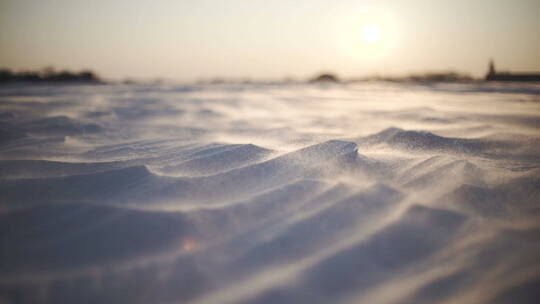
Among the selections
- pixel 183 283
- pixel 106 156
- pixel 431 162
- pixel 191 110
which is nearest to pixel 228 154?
pixel 106 156

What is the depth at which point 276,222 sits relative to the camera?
0.72 m

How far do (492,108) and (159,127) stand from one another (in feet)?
7.95

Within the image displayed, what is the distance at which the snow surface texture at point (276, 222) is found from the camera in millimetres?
551

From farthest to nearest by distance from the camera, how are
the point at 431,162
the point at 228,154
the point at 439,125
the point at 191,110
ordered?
1. the point at 191,110
2. the point at 439,125
3. the point at 228,154
4. the point at 431,162

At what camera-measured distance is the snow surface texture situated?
0.55 m

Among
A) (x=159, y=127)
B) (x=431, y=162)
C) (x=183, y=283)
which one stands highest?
(x=159, y=127)

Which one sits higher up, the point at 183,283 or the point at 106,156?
the point at 106,156

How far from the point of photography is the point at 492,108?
207 centimetres

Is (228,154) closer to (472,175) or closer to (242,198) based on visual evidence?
(242,198)

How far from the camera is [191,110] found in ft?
8.78

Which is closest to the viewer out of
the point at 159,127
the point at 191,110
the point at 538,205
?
the point at 538,205

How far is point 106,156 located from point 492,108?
254 centimetres

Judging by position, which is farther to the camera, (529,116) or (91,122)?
(91,122)

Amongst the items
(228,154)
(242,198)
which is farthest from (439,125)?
(242,198)
